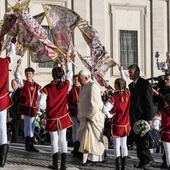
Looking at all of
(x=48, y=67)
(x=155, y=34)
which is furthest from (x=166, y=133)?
(x=155, y=34)

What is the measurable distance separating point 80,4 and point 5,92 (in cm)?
1862

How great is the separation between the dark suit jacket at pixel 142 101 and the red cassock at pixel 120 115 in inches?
16.1

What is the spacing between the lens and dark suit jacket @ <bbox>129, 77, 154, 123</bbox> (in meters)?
11.4

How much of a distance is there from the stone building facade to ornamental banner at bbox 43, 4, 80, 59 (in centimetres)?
1549

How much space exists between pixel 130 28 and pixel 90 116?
19404 millimetres

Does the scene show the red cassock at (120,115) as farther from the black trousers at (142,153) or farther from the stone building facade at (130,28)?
the stone building facade at (130,28)

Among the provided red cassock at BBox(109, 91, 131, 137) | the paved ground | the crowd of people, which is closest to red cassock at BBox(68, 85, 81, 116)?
the paved ground

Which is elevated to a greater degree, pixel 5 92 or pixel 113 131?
pixel 5 92

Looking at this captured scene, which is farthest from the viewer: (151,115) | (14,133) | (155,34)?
(155,34)

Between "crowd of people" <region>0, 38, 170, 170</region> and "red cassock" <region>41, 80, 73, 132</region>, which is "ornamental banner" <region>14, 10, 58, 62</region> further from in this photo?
"red cassock" <region>41, 80, 73, 132</region>

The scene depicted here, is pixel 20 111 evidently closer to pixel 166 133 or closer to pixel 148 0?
pixel 166 133

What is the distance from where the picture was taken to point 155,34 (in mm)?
30469

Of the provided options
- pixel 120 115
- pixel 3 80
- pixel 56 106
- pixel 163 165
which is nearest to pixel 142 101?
pixel 120 115

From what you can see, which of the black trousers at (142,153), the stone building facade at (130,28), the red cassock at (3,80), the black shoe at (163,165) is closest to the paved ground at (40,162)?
the black shoe at (163,165)
